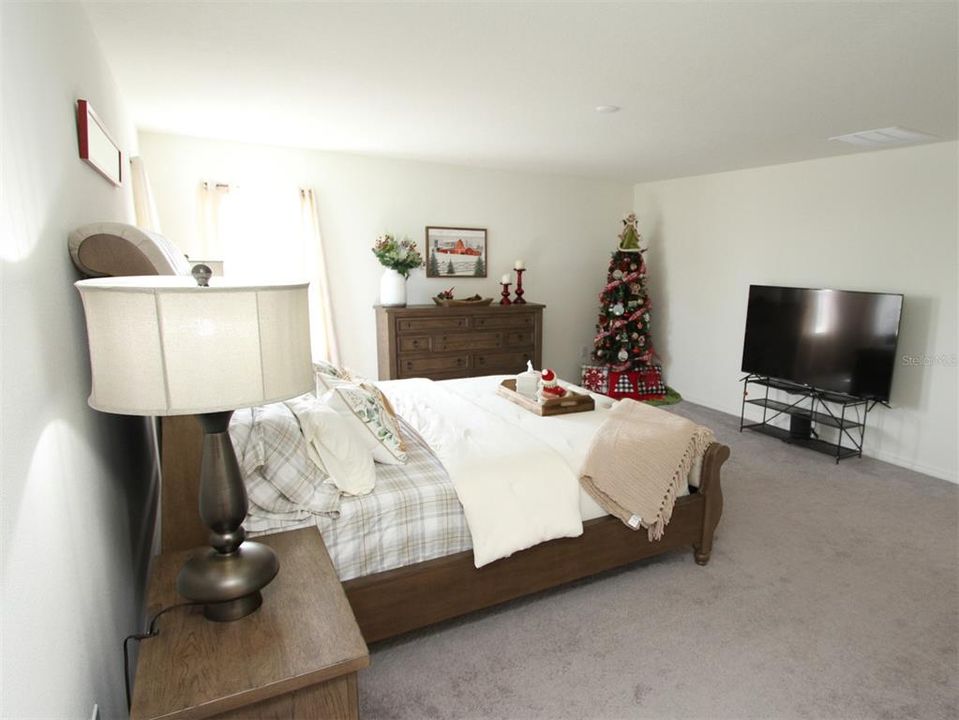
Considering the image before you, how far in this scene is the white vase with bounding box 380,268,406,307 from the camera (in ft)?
16.2

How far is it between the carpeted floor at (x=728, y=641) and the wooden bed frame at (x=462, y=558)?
139 mm

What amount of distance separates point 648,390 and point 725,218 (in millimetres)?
1907

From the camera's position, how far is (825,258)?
4457 millimetres

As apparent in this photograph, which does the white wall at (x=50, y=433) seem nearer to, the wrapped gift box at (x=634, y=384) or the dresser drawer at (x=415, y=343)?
the dresser drawer at (x=415, y=343)

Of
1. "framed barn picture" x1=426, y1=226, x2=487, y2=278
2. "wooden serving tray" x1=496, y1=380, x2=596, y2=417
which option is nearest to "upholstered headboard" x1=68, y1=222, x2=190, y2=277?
"wooden serving tray" x1=496, y1=380, x2=596, y2=417

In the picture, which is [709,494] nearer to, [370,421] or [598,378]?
[370,421]

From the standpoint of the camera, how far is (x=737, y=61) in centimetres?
238

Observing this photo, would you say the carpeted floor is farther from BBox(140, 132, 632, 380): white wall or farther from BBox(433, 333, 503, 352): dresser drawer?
BBox(140, 132, 632, 380): white wall

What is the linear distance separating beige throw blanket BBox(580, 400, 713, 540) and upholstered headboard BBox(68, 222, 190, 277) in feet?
6.03

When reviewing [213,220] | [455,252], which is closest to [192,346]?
[213,220]

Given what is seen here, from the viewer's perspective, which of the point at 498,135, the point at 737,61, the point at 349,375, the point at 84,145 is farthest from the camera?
the point at 498,135

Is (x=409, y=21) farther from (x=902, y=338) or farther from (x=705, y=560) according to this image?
(x=902, y=338)

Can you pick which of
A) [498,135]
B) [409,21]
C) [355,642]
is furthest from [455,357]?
[355,642]

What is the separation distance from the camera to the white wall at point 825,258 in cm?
380
